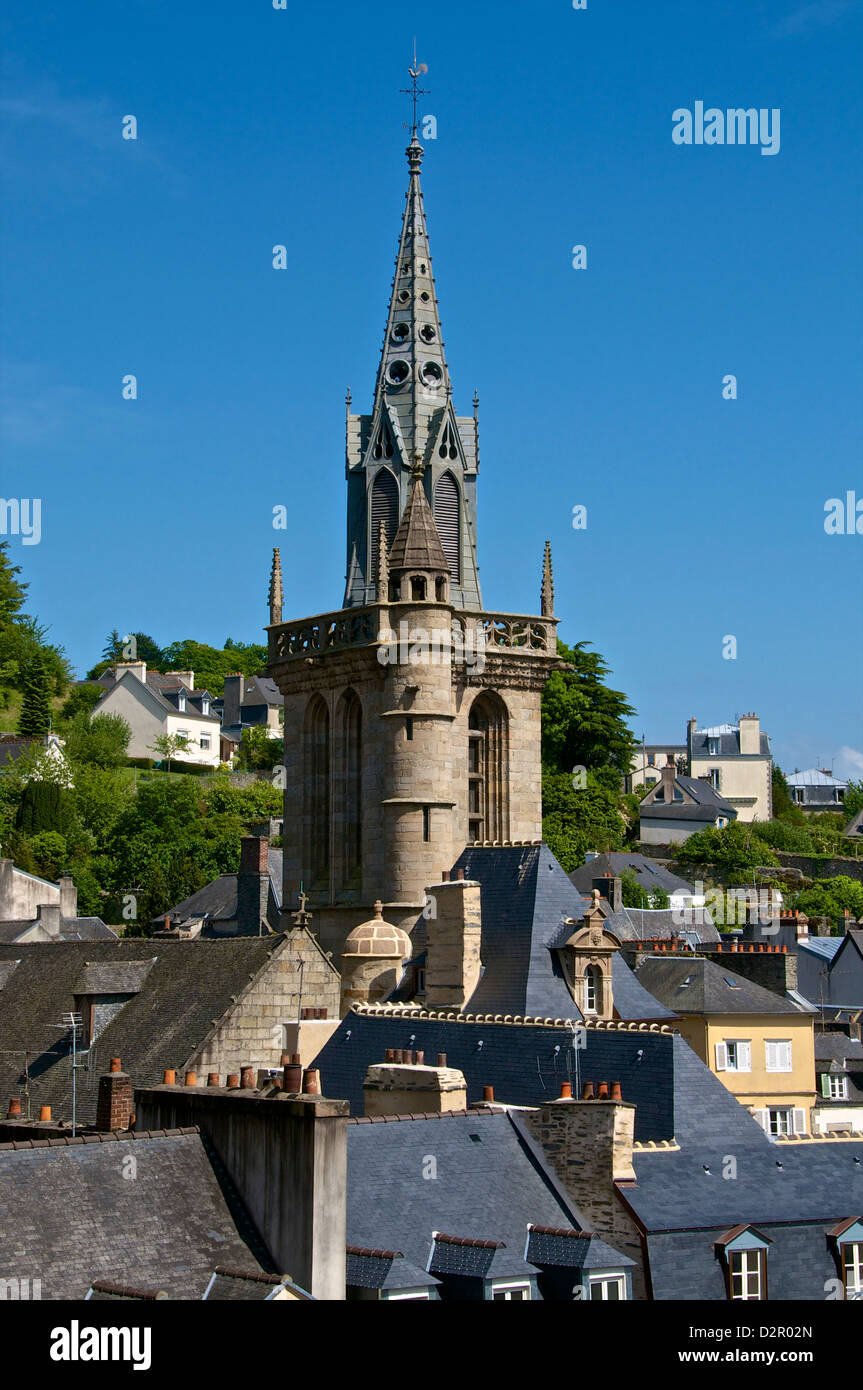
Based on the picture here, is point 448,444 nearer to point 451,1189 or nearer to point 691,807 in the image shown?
point 451,1189

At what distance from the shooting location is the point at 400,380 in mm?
47000

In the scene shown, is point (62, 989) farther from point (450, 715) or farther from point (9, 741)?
point (9, 741)

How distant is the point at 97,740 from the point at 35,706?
4785mm

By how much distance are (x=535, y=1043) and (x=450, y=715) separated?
1552cm

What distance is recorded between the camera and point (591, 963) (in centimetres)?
3019

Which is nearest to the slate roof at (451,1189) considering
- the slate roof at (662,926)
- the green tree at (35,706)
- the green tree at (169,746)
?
the slate roof at (662,926)

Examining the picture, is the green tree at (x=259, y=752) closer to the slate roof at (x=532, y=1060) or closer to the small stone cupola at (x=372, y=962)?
the small stone cupola at (x=372, y=962)

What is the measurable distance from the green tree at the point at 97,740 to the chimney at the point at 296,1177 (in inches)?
3269

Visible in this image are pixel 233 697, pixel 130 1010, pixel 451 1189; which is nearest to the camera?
pixel 451 1189

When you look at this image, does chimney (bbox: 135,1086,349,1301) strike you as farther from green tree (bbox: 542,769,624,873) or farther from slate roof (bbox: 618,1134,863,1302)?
green tree (bbox: 542,769,624,873)

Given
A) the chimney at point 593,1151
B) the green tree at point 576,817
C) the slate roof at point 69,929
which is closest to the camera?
the chimney at point 593,1151

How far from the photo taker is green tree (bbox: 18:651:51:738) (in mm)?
105062

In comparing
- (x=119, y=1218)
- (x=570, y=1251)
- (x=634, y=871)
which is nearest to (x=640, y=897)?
(x=634, y=871)

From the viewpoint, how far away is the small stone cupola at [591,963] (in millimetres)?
29891
